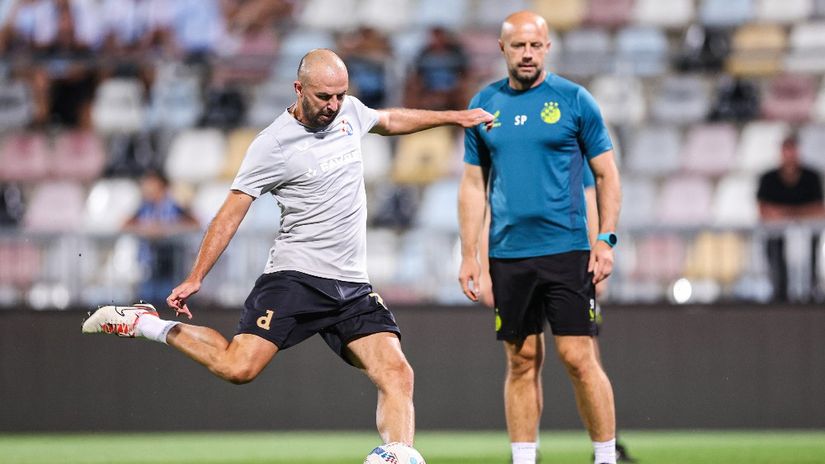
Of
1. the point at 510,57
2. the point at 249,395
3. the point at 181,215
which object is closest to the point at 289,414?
the point at 249,395

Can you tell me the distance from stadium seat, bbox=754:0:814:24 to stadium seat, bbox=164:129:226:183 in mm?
5975

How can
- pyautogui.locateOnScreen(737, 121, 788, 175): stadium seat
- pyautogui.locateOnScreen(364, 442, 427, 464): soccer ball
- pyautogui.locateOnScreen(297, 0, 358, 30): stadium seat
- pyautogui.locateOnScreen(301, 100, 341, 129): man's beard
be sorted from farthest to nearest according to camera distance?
pyautogui.locateOnScreen(297, 0, 358, 30): stadium seat, pyautogui.locateOnScreen(737, 121, 788, 175): stadium seat, pyautogui.locateOnScreen(301, 100, 341, 129): man's beard, pyautogui.locateOnScreen(364, 442, 427, 464): soccer ball

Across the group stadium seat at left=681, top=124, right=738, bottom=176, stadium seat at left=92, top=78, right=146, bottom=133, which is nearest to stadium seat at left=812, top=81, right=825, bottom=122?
stadium seat at left=681, top=124, right=738, bottom=176

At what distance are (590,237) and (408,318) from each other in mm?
3688

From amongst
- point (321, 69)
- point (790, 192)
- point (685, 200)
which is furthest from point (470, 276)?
point (685, 200)

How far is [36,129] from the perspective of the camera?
1381cm

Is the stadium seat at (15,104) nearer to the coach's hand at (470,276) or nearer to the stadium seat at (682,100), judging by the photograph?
the stadium seat at (682,100)

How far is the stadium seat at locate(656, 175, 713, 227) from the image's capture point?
40.3 feet

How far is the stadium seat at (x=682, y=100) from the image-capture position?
13.0m

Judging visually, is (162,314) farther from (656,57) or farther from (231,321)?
(656,57)

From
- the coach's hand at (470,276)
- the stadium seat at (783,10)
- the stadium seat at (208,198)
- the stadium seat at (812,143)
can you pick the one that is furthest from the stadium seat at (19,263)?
the stadium seat at (783,10)

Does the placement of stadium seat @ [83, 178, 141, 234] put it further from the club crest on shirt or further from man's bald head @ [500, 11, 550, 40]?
man's bald head @ [500, 11, 550, 40]

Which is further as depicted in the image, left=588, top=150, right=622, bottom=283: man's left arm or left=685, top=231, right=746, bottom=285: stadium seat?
left=685, top=231, right=746, bottom=285: stadium seat

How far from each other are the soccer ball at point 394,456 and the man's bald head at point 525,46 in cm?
187
